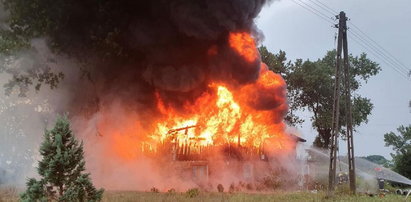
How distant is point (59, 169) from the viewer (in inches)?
573

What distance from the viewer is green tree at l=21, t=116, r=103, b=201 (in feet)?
47.2

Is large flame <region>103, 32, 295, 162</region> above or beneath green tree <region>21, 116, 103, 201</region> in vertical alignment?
above

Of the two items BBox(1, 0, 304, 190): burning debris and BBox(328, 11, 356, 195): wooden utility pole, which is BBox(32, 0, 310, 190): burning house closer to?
BBox(1, 0, 304, 190): burning debris

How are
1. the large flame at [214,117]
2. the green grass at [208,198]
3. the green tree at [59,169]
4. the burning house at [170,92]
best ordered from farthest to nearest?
the large flame at [214,117] → the burning house at [170,92] → the green grass at [208,198] → the green tree at [59,169]

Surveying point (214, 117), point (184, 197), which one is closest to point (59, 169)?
point (184, 197)

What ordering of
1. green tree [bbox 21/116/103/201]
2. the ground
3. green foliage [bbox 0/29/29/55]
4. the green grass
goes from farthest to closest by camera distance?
green foliage [bbox 0/29/29/55] < the green grass < the ground < green tree [bbox 21/116/103/201]

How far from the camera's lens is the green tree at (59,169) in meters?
14.4

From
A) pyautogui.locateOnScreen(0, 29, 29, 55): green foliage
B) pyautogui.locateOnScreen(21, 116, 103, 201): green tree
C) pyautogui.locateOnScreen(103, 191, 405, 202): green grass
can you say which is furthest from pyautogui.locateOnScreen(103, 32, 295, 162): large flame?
pyautogui.locateOnScreen(21, 116, 103, 201): green tree

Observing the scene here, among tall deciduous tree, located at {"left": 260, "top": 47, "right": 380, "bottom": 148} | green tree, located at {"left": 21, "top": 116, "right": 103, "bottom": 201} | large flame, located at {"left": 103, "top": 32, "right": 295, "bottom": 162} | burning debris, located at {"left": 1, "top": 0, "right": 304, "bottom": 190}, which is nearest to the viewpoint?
green tree, located at {"left": 21, "top": 116, "right": 103, "bottom": 201}

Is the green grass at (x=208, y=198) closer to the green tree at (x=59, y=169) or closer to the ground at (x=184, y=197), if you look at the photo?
the ground at (x=184, y=197)

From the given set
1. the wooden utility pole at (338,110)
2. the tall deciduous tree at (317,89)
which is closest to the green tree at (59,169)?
the wooden utility pole at (338,110)

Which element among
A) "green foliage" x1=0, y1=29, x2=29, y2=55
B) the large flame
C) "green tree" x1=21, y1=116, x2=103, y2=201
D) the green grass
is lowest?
the green grass

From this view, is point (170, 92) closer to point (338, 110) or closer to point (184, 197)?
point (184, 197)

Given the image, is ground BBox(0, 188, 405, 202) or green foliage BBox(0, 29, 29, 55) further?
green foliage BBox(0, 29, 29, 55)
